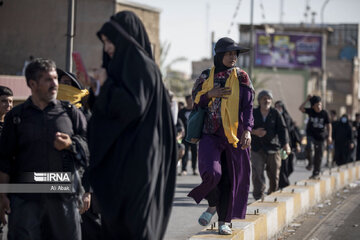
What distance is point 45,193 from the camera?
5.07m

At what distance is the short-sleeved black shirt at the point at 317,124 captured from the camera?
51.1ft

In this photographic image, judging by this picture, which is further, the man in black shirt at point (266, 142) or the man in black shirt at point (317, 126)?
the man in black shirt at point (317, 126)

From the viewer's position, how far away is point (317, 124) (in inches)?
616

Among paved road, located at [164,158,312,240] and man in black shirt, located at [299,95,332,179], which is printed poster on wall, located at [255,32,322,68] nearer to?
man in black shirt, located at [299,95,332,179]

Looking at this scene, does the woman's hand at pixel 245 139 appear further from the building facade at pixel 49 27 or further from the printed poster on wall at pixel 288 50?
the printed poster on wall at pixel 288 50

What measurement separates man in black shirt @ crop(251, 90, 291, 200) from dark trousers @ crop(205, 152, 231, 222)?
11.8 ft

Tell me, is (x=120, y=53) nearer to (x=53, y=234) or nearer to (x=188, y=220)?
(x=53, y=234)

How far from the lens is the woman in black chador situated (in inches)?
185

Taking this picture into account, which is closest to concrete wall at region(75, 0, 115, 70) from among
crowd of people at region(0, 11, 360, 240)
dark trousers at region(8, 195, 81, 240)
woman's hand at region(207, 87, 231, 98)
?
woman's hand at region(207, 87, 231, 98)

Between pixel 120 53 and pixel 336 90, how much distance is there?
78.6 m

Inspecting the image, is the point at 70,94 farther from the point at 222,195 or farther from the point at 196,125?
the point at 222,195

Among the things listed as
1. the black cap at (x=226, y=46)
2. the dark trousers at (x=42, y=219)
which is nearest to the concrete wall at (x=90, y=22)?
the black cap at (x=226, y=46)

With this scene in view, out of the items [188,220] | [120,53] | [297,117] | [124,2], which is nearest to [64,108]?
[120,53]

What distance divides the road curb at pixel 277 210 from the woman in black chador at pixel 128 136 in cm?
230
